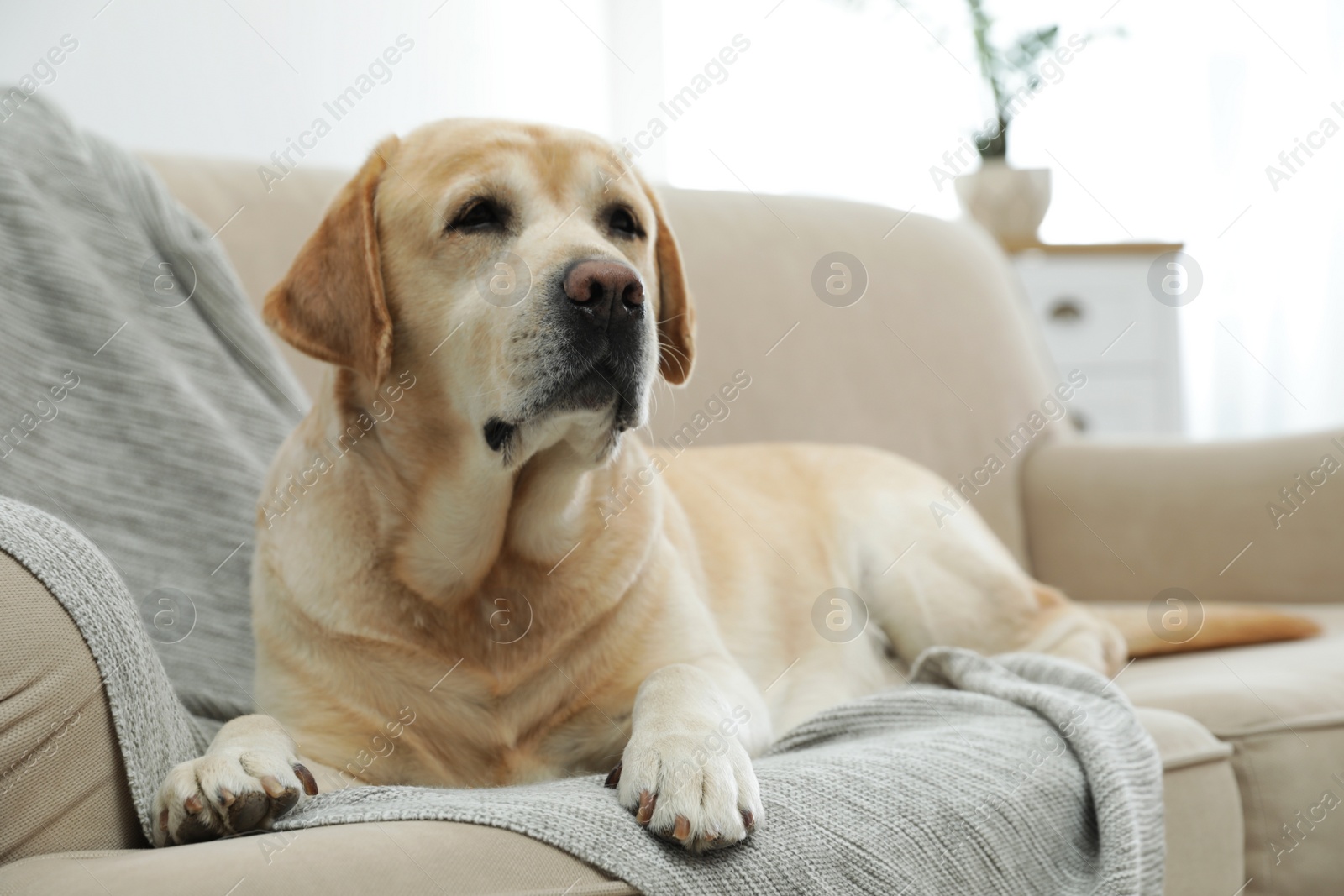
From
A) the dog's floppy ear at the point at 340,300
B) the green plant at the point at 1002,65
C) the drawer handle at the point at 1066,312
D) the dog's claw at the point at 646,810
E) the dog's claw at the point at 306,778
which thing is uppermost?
the green plant at the point at 1002,65

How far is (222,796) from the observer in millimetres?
972

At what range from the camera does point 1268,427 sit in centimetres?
443

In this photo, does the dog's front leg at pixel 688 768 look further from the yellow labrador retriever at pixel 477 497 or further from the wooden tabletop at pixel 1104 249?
the wooden tabletop at pixel 1104 249

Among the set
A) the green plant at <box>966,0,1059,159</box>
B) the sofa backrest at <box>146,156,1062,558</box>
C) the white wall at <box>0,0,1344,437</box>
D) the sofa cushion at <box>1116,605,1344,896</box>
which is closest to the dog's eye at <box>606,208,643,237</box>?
the sofa backrest at <box>146,156,1062,558</box>

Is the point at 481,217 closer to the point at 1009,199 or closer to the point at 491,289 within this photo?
the point at 491,289

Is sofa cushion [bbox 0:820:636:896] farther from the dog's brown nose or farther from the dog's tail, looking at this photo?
the dog's tail

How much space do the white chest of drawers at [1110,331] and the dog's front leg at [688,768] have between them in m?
2.93

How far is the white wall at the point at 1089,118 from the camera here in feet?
13.9

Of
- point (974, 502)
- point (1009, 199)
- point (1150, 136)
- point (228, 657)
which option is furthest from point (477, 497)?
point (1150, 136)

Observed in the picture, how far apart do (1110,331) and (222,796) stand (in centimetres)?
351

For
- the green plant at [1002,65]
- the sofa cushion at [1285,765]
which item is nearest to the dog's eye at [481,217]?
the sofa cushion at [1285,765]

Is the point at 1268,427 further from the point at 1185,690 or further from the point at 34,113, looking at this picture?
the point at 34,113

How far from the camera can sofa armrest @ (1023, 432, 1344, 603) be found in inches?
86.8

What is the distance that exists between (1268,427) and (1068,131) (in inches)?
58.7
